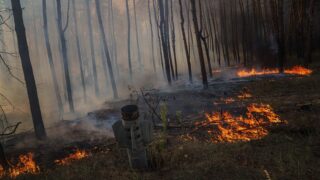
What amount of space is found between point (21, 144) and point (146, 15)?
50.8 metres

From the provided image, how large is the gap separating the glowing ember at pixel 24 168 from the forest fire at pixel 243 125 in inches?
197

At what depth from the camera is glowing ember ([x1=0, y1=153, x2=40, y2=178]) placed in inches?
298

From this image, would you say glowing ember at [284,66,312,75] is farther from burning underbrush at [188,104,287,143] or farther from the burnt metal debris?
the burnt metal debris

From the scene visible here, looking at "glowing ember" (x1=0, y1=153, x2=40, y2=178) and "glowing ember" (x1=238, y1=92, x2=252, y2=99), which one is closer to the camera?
"glowing ember" (x1=0, y1=153, x2=40, y2=178)

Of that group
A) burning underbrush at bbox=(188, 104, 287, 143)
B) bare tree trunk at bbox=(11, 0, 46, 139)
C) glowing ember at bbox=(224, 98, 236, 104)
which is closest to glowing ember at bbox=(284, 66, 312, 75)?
glowing ember at bbox=(224, 98, 236, 104)

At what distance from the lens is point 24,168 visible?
8.26 metres

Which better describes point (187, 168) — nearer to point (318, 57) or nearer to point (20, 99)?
point (318, 57)

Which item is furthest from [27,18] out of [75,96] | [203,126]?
[203,126]

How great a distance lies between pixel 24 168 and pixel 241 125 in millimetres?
6470

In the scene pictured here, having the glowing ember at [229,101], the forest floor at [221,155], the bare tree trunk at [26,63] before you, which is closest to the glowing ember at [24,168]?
the forest floor at [221,155]

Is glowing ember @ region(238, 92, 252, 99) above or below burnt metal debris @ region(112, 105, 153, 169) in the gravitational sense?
below

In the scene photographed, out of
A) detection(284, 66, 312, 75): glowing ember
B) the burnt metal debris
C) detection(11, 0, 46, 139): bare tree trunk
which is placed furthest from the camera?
detection(284, 66, 312, 75): glowing ember

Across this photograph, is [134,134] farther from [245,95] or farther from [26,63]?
[245,95]

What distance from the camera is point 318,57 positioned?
71.5ft
